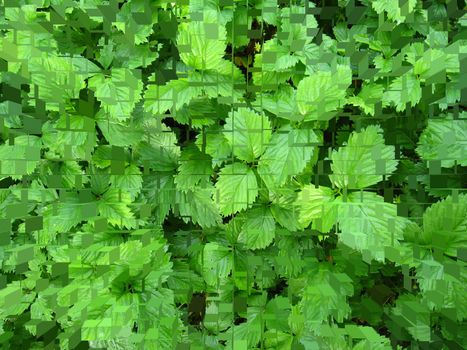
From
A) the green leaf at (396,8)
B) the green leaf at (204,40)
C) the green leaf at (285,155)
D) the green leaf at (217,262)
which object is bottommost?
the green leaf at (217,262)

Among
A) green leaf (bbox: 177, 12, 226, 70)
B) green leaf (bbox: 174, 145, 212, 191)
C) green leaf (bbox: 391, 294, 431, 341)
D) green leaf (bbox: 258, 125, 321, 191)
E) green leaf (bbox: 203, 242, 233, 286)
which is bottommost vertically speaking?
green leaf (bbox: 391, 294, 431, 341)

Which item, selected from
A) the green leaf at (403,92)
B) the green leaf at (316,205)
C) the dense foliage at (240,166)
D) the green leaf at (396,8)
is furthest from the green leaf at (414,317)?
the green leaf at (396,8)

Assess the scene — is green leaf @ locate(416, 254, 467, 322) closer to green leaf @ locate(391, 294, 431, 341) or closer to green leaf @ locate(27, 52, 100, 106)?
green leaf @ locate(391, 294, 431, 341)

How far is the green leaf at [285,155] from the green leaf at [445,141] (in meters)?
0.18

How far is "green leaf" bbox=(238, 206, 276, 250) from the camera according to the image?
64cm

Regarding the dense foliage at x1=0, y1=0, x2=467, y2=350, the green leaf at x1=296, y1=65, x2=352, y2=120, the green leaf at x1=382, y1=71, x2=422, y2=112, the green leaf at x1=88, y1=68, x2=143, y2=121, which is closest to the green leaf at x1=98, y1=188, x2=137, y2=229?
the dense foliage at x1=0, y1=0, x2=467, y2=350

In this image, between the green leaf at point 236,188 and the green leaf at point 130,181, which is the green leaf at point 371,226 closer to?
the green leaf at point 236,188

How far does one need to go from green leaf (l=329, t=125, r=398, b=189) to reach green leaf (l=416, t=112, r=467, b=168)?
80 mm

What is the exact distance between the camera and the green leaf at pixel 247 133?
0.61m

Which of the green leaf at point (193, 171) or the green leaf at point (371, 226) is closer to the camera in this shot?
the green leaf at point (371, 226)

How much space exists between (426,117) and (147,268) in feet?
1.77

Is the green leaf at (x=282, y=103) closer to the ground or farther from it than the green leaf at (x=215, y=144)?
farther from it

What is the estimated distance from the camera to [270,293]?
716mm

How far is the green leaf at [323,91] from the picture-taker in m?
0.58
